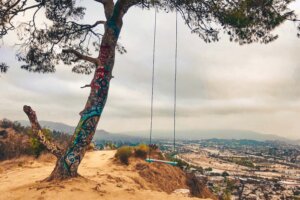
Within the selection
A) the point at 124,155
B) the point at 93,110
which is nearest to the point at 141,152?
the point at 124,155

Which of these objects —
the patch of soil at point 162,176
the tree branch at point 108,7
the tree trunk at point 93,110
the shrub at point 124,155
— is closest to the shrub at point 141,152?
the shrub at point 124,155

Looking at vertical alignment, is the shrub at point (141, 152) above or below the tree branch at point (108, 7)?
below

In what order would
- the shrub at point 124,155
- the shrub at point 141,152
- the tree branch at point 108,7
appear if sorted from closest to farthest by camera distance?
1. the tree branch at point 108,7
2. the shrub at point 124,155
3. the shrub at point 141,152

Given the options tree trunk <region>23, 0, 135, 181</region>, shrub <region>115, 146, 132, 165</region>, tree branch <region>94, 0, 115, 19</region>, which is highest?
tree branch <region>94, 0, 115, 19</region>

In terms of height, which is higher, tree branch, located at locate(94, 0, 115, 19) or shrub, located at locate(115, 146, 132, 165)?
tree branch, located at locate(94, 0, 115, 19)

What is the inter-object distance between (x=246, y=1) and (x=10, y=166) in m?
15.9

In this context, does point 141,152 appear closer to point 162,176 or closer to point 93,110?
point 162,176

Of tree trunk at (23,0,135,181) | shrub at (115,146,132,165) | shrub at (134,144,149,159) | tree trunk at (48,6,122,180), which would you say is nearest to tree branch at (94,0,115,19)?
tree trunk at (23,0,135,181)

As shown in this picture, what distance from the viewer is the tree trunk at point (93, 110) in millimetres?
10992

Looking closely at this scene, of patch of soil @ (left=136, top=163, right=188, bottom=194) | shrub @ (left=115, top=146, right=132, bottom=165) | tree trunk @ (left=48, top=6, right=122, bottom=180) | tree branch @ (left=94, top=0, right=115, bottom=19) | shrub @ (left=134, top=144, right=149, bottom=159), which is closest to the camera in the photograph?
tree trunk @ (left=48, top=6, right=122, bottom=180)

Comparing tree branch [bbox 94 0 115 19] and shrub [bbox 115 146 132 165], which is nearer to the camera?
tree branch [bbox 94 0 115 19]

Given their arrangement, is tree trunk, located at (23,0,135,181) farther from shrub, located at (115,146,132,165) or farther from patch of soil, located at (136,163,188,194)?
shrub, located at (115,146,132,165)

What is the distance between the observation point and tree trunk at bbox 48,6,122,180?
433 inches

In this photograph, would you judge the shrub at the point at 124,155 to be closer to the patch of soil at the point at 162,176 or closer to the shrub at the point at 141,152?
the shrub at the point at 141,152
